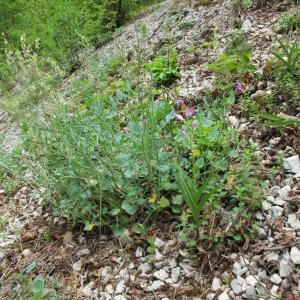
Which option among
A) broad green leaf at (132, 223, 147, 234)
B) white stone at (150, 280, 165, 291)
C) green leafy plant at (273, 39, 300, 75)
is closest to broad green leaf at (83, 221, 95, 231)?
broad green leaf at (132, 223, 147, 234)

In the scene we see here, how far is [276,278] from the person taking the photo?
5.00 feet

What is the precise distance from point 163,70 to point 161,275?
208 centimetres

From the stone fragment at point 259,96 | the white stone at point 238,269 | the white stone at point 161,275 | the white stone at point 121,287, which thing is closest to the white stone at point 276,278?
the white stone at point 238,269

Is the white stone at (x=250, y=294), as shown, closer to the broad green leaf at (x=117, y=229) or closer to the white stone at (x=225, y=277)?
the white stone at (x=225, y=277)

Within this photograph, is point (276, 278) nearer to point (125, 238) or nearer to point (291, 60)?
point (125, 238)

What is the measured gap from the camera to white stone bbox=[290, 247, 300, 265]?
1529 millimetres

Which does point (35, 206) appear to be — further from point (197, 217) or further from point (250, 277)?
point (250, 277)

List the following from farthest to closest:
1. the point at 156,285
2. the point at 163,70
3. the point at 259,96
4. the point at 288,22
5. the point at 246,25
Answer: the point at 246,25, the point at 163,70, the point at 288,22, the point at 259,96, the point at 156,285

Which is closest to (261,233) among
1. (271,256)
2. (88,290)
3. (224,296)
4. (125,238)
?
(271,256)

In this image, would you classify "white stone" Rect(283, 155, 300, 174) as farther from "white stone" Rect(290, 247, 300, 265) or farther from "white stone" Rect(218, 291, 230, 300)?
"white stone" Rect(218, 291, 230, 300)

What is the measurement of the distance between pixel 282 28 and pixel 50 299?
8.95 ft

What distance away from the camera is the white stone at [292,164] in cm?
191

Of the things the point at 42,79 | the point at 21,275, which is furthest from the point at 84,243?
the point at 42,79

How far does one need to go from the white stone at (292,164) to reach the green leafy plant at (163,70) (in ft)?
5.40
